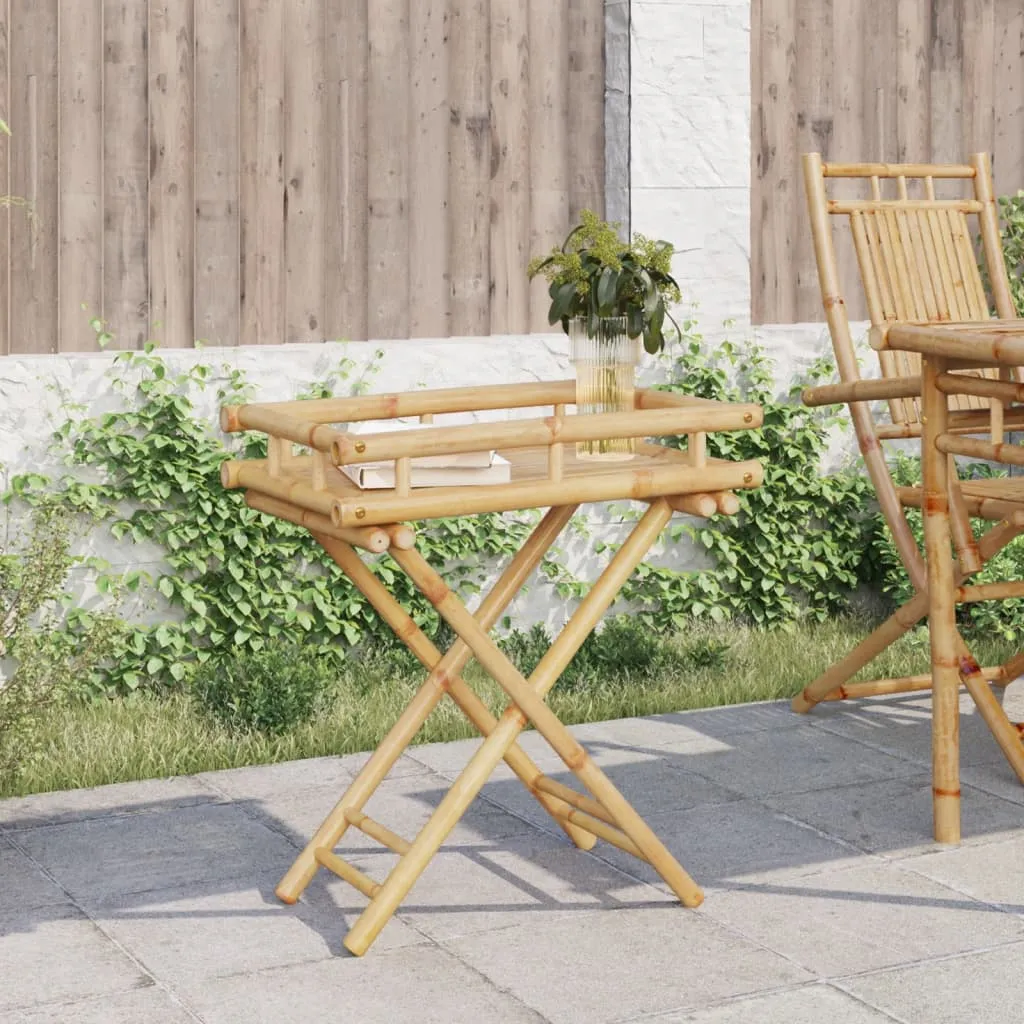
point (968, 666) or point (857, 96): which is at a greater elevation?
point (857, 96)

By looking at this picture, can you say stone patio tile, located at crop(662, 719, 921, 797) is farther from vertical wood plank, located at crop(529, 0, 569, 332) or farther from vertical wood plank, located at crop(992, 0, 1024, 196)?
vertical wood plank, located at crop(992, 0, 1024, 196)

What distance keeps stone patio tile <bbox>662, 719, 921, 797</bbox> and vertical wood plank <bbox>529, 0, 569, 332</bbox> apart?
1512mm

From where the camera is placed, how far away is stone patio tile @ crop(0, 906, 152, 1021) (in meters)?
2.77

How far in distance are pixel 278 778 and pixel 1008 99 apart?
139 inches

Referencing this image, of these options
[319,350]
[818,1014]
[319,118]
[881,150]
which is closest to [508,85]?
[319,118]

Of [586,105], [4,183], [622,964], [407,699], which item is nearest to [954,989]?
[622,964]

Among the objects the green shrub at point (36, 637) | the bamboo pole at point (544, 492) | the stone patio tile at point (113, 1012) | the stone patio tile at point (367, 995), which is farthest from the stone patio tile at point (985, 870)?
the green shrub at point (36, 637)

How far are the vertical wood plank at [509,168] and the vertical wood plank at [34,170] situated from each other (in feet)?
4.09

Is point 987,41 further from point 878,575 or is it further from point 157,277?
point 157,277

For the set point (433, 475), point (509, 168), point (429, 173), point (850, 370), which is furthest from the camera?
point (509, 168)

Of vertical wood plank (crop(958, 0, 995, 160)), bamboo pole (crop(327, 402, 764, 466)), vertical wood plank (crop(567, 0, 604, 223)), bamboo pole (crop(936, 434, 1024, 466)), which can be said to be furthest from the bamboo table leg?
vertical wood plank (crop(958, 0, 995, 160))

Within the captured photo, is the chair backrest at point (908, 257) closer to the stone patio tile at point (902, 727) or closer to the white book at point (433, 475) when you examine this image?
the stone patio tile at point (902, 727)

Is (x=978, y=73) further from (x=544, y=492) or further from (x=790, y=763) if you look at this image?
(x=544, y=492)

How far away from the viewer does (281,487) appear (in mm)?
3010
